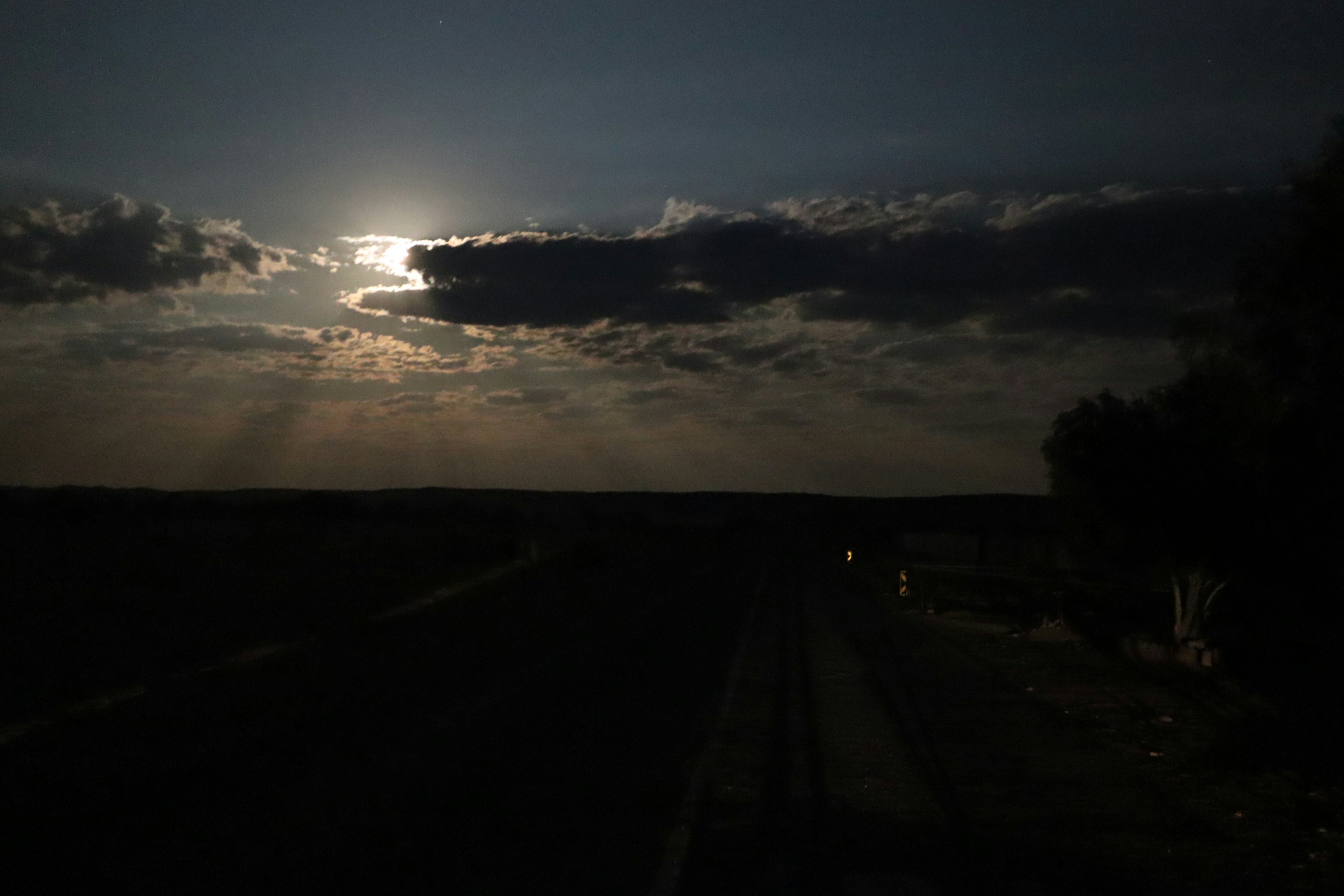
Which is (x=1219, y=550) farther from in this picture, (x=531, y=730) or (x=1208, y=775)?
(x=531, y=730)

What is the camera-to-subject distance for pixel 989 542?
3346 inches

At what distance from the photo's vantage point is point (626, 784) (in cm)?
1001

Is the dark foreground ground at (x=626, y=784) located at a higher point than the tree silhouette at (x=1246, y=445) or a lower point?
lower

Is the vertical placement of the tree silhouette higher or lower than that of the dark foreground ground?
higher

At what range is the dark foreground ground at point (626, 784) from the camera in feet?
24.7

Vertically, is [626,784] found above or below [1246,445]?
below

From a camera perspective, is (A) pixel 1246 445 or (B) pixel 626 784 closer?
(B) pixel 626 784

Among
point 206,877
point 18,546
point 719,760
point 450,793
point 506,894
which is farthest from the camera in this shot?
point 18,546

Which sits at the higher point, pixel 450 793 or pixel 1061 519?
pixel 1061 519

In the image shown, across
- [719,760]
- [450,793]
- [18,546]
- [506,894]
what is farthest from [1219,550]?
[18,546]

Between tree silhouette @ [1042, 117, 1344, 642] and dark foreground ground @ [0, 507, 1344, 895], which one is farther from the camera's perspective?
tree silhouette @ [1042, 117, 1344, 642]

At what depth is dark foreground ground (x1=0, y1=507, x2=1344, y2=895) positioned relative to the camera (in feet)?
24.7

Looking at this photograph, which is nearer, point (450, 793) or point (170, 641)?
point (450, 793)

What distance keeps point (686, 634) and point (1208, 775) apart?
1388 cm
